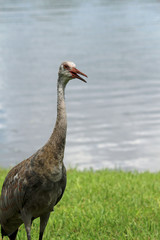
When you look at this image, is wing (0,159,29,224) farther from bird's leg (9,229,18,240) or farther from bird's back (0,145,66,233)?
bird's leg (9,229,18,240)

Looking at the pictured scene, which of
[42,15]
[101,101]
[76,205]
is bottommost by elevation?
[76,205]

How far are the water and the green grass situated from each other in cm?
246

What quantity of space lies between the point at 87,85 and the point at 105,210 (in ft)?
54.4

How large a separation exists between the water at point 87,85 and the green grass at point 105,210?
246 centimetres

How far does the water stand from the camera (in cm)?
1604

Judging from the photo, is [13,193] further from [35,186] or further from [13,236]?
[13,236]

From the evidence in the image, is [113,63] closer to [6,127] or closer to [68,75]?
Answer: [6,127]

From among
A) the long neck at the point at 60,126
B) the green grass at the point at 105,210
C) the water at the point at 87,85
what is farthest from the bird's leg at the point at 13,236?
the water at the point at 87,85

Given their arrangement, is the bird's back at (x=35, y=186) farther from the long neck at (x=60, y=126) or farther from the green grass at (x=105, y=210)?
the green grass at (x=105, y=210)

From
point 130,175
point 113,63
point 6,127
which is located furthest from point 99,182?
point 113,63

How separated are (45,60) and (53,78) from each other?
4980mm

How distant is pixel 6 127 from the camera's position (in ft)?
61.1

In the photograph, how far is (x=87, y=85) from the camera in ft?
79.7

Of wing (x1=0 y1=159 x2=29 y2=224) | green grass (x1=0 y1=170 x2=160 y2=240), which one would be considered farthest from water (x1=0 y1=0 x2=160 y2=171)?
wing (x1=0 y1=159 x2=29 y2=224)
